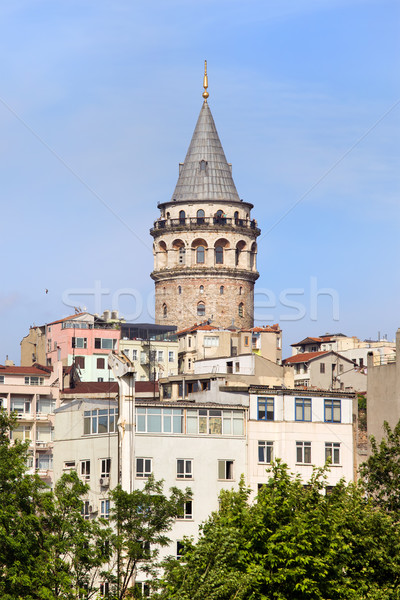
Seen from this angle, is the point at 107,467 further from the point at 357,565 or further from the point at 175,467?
the point at 357,565

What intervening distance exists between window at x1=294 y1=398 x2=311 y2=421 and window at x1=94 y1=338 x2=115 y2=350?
43.7m

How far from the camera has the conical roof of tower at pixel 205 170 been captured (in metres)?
139

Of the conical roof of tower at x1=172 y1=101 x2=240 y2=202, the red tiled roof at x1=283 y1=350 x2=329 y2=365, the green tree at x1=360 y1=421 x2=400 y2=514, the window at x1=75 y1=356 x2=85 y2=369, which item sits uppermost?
the conical roof of tower at x1=172 y1=101 x2=240 y2=202

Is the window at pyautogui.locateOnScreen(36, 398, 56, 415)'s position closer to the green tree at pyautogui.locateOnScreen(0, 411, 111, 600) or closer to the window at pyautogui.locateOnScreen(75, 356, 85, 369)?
the window at pyautogui.locateOnScreen(75, 356, 85, 369)

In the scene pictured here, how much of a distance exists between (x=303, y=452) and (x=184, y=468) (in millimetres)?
6311

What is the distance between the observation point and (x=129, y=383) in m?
60.9

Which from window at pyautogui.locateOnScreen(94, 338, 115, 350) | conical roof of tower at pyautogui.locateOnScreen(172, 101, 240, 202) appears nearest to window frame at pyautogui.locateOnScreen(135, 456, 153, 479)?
window at pyautogui.locateOnScreen(94, 338, 115, 350)

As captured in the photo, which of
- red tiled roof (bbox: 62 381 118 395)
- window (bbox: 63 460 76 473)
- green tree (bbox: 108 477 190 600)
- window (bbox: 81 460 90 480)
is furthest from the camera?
red tiled roof (bbox: 62 381 118 395)

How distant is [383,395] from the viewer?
68375 mm

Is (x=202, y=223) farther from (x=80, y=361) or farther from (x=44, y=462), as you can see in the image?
(x=44, y=462)

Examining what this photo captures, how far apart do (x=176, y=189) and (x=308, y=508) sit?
303ft

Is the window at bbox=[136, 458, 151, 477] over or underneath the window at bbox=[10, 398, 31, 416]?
underneath

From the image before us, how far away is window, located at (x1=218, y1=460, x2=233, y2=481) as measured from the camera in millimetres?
63031

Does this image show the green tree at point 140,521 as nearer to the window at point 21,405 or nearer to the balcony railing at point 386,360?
the balcony railing at point 386,360
